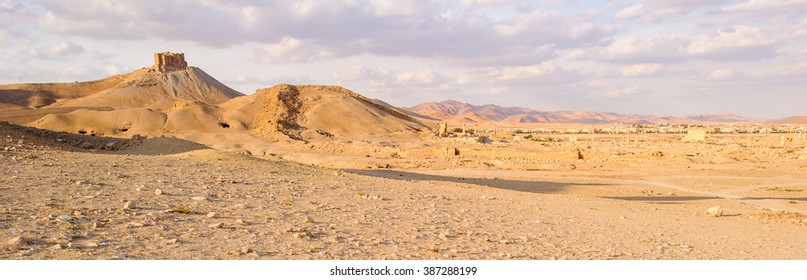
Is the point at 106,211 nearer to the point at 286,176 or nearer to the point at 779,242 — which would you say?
the point at 286,176

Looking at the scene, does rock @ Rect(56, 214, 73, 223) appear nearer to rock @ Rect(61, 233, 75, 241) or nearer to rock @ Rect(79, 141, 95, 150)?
rock @ Rect(61, 233, 75, 241)

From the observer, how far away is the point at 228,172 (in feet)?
42.2

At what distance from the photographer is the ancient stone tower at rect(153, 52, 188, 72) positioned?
114688mm

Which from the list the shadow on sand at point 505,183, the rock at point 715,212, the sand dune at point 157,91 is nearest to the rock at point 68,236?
the rock at point 715,212

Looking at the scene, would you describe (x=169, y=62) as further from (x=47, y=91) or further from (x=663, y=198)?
(x=663, y=198)

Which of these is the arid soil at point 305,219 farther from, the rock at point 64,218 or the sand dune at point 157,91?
the sand dune at point 157,91

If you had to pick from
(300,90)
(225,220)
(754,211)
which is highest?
(300,90)

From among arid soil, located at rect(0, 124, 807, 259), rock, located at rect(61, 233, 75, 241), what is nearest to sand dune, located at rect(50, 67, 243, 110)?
arid soil, located at rect(0, 124, 807, 259)

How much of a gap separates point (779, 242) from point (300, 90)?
2126 inches

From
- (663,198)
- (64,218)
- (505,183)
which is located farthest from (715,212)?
(64,218)

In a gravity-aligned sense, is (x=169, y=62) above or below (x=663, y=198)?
above

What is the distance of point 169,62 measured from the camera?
116 metres

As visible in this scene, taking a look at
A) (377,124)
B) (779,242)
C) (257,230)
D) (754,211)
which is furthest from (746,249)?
(377,124)

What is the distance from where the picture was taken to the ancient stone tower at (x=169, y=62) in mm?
114688
